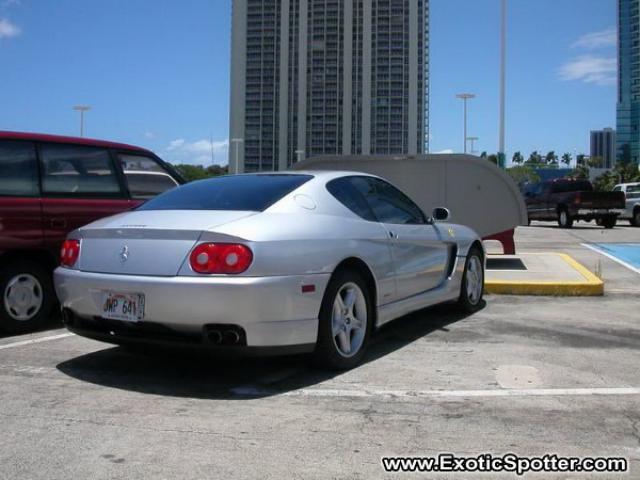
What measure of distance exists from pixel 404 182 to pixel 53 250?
6.04m

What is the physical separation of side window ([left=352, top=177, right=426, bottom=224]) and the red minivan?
2.62 m

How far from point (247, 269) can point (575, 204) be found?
22.0 m

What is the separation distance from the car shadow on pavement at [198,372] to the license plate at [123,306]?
0.33 meters

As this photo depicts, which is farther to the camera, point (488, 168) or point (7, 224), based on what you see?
point (488, 168)

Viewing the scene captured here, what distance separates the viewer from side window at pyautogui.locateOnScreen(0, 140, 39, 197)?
5895 mm

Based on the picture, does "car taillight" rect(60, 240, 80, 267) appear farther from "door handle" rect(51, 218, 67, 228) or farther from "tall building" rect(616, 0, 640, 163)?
"tall building" rect(616, 0, 640, 163)

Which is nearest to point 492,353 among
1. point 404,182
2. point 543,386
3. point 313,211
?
point 543,386

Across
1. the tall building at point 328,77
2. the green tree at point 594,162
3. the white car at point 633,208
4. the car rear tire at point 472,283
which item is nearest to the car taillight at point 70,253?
the car rear tire at point 472,283

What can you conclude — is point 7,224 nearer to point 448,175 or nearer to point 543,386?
point 543,386

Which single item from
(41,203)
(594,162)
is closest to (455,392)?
(41,203)

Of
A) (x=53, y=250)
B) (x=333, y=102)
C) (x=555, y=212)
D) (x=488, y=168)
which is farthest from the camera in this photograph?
(x=333, y=102)

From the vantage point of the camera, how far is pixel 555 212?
83.5 ft

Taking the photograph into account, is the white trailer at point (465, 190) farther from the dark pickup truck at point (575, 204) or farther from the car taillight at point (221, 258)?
the dark pickup truck at point (575, 204)

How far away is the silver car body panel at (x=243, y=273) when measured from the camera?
4.07 metres
